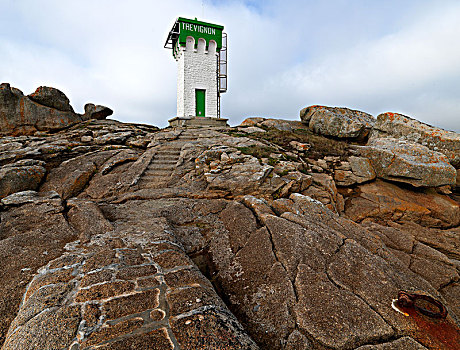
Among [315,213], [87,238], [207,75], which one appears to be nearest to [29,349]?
[87,238]

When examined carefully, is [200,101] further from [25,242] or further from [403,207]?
[25,242]

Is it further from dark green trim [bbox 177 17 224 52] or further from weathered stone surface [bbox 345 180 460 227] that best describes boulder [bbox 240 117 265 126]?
weathered stone surface [bbox 345 180 460 227]

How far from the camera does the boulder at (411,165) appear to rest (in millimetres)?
10477

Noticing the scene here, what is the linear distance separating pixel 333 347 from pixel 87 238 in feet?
15.3

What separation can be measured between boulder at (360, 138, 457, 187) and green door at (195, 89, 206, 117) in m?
17.2

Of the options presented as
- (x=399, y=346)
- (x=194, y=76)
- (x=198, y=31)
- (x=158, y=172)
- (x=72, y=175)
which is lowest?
(x=399, y=346)

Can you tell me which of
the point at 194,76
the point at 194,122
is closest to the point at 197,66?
the point at 194,76

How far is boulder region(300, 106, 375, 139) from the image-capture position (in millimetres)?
16188

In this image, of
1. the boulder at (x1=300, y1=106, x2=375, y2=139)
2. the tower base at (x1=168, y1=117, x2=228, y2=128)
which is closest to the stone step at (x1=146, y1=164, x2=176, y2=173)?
the tower base at (x1=168, y1=117, x2=228, y2=128)

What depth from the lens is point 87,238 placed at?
179 inches

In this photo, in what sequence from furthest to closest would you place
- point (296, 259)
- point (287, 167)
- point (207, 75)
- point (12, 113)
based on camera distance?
point (207, 75) → point (12, 113) → point (287, 167) → point (296, 259)

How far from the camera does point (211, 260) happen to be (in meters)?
4.76

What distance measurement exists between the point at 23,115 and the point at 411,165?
965 inches

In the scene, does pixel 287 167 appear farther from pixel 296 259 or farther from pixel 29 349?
pixel 29 349
